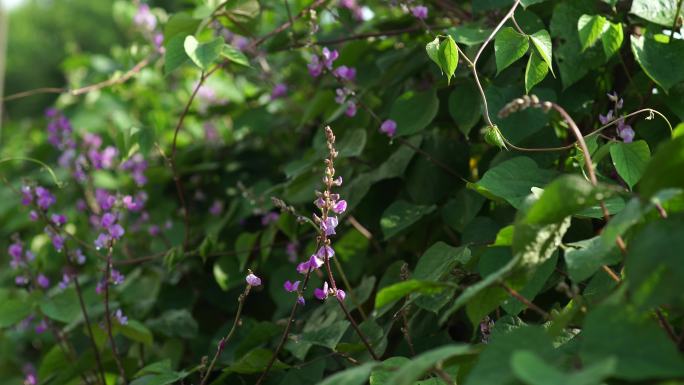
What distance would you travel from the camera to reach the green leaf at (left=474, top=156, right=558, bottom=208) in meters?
1.37

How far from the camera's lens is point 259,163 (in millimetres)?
2822

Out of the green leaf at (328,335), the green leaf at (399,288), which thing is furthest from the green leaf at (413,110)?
the green leaf at (399,288)

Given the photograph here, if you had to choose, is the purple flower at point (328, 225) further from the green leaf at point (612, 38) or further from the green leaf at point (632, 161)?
the green leaf at point (612, 38)

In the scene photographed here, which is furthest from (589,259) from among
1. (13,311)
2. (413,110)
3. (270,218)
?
(13,311)

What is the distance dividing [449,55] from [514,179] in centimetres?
25

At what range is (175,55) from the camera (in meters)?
1.77

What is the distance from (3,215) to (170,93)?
940 mm

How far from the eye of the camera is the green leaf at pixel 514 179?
53.9 inches

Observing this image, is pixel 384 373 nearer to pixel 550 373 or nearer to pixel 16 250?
pixel 550 373

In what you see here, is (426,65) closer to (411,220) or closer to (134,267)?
(411,220)

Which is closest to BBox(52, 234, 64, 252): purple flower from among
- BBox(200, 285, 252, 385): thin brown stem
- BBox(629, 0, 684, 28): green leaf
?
BBox(200, 285, 252, 385): thin brown stem

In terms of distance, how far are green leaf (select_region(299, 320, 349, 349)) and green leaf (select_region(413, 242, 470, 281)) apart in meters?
0.20

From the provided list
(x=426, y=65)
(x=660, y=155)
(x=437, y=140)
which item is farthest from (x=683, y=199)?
(x=426, y=65)

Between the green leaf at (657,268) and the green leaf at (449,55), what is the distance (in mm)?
597
